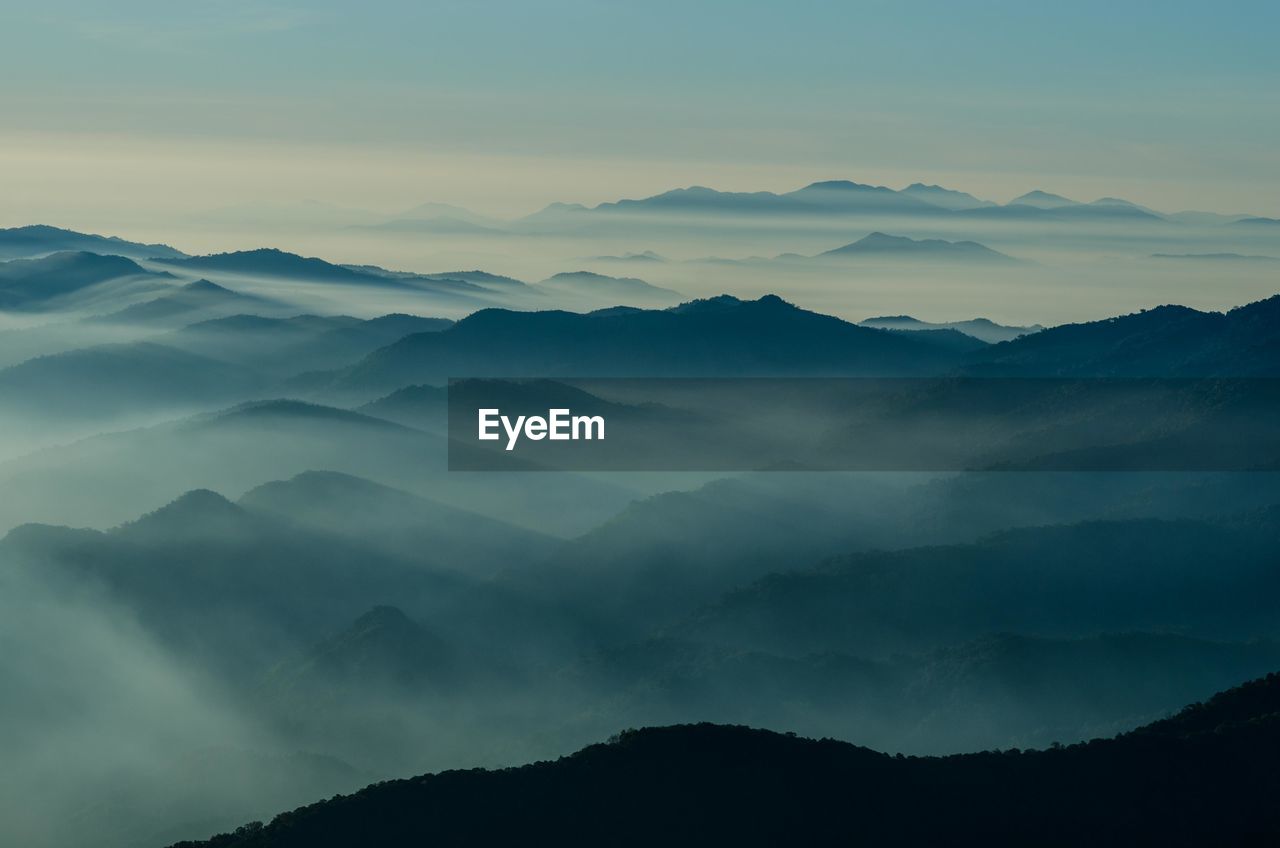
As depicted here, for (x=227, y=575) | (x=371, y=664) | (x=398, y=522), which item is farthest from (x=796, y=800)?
(x=398, y=522)

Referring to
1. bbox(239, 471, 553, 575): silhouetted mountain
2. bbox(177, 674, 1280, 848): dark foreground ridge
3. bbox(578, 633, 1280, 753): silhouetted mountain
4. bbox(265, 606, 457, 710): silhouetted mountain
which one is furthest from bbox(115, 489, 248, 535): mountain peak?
bbox(177, 674, 1280, 848): dark foreground ridge

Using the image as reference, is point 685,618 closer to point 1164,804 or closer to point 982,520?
point 982,520

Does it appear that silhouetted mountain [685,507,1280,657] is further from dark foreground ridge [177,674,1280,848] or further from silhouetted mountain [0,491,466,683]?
dark foreground ridge [177,674,1280,848]

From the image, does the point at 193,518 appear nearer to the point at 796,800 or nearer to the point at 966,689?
the point at 966,689

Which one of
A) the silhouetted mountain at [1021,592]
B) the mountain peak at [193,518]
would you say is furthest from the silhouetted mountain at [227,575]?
the silhouetted mountain at [1021,592]

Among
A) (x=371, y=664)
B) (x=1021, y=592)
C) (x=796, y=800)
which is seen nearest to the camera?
(x=796, y=800)

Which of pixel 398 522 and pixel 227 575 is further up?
pixel 398 522

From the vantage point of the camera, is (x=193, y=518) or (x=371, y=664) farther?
(x=193, y=518)

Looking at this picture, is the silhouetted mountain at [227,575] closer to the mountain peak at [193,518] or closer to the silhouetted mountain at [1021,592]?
the mountain peak at [193,518]
